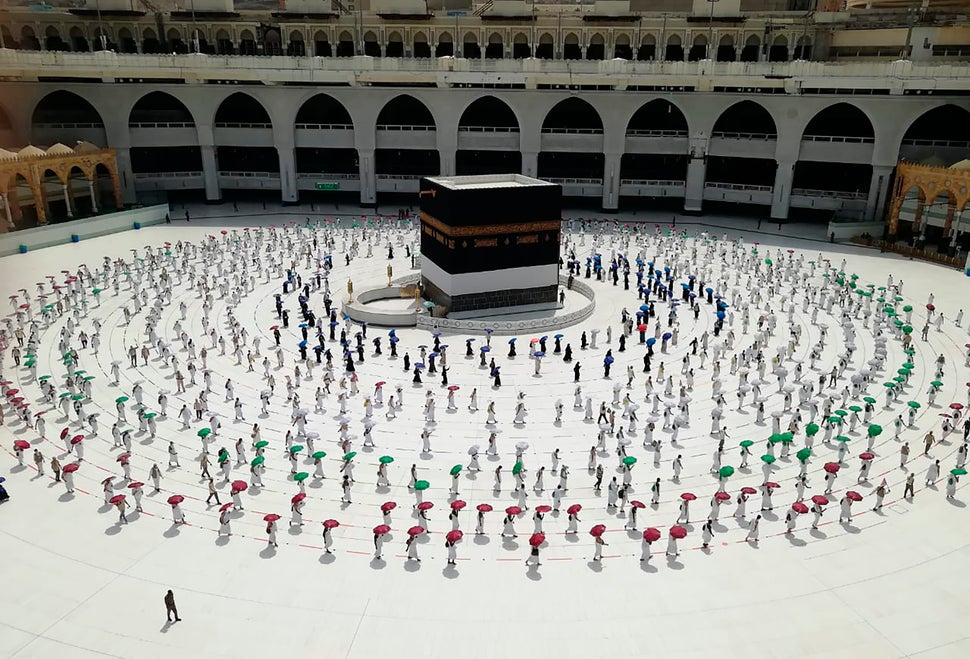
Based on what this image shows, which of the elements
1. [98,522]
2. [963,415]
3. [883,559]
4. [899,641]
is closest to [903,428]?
[963,415]

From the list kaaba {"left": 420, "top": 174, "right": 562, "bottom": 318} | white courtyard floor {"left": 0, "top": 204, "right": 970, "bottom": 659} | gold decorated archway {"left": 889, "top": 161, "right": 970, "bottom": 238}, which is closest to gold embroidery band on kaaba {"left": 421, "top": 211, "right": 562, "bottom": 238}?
kaaba {"left": 420, "top": 174, "right": 562, "bottom": 318}

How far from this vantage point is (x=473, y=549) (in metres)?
17.7

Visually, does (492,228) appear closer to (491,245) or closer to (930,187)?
(491,245)

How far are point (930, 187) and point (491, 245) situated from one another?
3182 cm

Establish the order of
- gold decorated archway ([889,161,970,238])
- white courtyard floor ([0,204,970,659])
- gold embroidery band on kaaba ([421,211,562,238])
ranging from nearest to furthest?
1. white courtyard floor ([0,204,970,659])
2. gold embroidery band on kaaba ([421,211,562,238])
3. gold decorated archway ([889,161,970,238])

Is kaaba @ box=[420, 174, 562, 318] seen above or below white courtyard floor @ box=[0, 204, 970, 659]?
above

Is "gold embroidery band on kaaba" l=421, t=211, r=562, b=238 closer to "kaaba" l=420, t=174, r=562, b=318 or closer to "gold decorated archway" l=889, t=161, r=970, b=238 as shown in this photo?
"kaaba" l=420, t=174, r=562, b=318

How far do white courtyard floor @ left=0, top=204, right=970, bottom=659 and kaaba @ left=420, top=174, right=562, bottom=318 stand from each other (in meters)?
7.46

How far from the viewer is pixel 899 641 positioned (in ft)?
48.9

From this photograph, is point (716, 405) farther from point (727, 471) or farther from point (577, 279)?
point (577, 279)

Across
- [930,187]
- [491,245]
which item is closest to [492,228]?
[491,245]

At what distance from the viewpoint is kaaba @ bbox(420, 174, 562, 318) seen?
3362cm

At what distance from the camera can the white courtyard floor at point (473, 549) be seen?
15.0 m

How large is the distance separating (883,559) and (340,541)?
44.5ft
